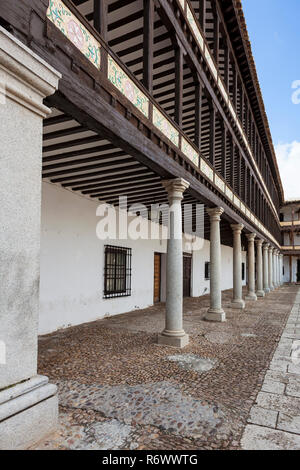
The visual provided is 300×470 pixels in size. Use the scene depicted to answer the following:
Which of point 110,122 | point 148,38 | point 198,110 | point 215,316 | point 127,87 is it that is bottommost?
point 215,316

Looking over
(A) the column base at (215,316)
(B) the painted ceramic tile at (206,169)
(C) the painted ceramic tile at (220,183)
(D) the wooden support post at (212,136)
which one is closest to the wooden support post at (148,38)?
(B) the painted ceramic tile at (206,169)

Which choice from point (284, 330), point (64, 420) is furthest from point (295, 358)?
point (64, 420)

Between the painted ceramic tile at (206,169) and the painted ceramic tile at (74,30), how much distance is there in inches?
172

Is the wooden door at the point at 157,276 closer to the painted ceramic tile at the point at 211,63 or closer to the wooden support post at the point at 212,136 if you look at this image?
the wooden support post at the point at 212,136

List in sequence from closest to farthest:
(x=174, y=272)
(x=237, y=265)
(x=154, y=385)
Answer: (x=154, y=385) < (x=174, y=272) < (x=237, y=265)

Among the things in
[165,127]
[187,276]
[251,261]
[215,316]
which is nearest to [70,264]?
[165,127]

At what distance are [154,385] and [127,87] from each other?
4186 mm

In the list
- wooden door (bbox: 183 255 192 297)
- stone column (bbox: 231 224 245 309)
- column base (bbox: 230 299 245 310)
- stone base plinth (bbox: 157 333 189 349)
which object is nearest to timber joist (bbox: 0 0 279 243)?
stone column (bbox: 231 224 245 309)

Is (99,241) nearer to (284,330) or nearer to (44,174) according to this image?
(44,174)

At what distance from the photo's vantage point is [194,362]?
5230 mm

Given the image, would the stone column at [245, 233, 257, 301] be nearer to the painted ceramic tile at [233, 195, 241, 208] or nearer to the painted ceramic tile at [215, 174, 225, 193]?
the painted ceramic tile at [233, 195, 241, 208]

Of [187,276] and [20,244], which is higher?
[20,244]

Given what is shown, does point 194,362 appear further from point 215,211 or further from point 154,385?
point 215,211

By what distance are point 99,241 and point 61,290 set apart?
6.59 ft
